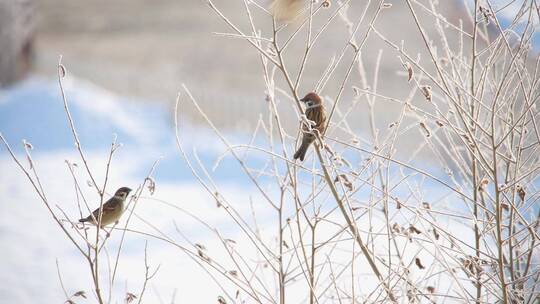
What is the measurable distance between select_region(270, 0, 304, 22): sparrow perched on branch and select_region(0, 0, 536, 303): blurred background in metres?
0.29

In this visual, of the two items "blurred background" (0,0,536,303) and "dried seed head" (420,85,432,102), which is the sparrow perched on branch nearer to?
"blurred background" (0,0,536,303)

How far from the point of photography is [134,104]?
12.7 m

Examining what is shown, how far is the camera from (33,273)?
5.71 meters

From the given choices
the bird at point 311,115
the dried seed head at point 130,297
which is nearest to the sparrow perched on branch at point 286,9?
the bird at point 311,115

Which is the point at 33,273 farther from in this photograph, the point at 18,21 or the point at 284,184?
the point at 18,21

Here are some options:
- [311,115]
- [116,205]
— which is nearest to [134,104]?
[116,205]

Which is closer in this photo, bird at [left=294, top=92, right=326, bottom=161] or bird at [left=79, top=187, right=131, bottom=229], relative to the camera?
bird at [left=294, top=92, right=326, bottom=161]

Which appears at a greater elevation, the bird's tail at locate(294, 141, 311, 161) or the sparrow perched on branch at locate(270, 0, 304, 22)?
the sparrow perched on branch at locate(270, 0, 304, 22)

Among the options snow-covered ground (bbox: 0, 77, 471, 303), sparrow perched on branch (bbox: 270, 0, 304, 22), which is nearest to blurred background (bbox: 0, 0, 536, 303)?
snow-covered ground (bbox: 0, 77, 471, 303)

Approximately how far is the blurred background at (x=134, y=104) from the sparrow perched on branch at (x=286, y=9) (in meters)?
0.29

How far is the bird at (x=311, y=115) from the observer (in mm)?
2324

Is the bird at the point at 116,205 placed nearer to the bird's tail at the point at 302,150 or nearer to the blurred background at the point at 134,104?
the blurred background at the point at 134,104

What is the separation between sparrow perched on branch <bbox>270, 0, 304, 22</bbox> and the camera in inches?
84.3

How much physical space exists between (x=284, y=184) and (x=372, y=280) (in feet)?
11.5
